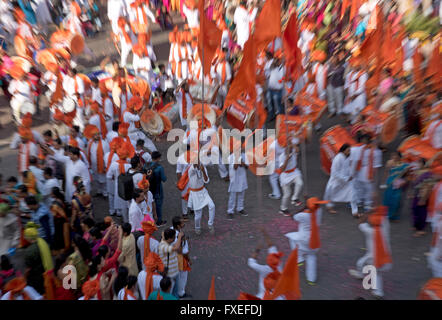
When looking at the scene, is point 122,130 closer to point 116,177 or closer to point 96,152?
point 96,152

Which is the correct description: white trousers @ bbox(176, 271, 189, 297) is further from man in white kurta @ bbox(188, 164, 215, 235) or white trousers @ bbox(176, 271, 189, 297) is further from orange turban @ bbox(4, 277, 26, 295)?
orange turban @ bbox(4, 277, 26, 295)

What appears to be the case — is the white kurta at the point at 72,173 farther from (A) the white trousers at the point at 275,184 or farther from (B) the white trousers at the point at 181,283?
(A) the white trousers at the point at 275,184

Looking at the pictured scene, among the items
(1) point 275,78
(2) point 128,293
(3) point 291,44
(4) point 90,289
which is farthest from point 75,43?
(2) point 128,293

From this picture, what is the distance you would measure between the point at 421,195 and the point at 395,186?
521 mm

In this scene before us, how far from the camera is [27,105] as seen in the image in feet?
33.4

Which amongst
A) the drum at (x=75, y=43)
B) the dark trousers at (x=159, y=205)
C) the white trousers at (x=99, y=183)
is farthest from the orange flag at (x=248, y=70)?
the drum at (x=75, y=43)

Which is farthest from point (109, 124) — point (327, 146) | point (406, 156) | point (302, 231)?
point (406, 156)

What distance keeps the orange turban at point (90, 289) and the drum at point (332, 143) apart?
4.98 meters

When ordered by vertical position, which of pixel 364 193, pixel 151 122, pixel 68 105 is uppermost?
pixel 68 105

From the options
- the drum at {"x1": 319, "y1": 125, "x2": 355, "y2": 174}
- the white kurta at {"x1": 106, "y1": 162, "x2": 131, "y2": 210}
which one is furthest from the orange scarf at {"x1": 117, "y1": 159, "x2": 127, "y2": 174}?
the drum at {"x1": 319, "y1": 125, "x2": 355, "y2": 174}

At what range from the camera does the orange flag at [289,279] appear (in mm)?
4102

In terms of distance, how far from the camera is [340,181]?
7.48 m

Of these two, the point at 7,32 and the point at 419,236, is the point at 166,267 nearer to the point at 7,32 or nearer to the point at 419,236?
the point at 419,236

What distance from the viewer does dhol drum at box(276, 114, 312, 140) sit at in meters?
8.30
